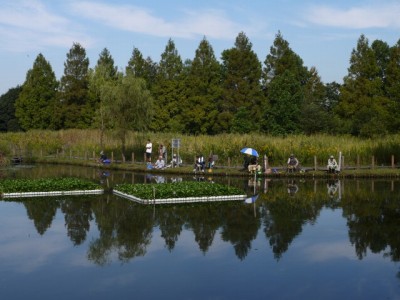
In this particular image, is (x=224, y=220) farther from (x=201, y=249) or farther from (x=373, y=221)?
(x=373, y=221)

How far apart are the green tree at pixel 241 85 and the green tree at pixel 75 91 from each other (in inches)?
707

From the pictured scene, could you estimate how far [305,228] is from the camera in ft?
52.9

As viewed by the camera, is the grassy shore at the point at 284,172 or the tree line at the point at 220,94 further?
the tree line at the point at 220,94

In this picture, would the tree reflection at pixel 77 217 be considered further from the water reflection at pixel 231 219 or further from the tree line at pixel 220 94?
the tree line at pixel 220 94

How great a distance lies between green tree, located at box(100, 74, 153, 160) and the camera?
42500 millimetres

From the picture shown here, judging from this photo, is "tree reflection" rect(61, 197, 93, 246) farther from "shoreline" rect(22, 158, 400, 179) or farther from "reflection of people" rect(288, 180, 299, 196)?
"shoreline" rect(22, 158, 400, 179)

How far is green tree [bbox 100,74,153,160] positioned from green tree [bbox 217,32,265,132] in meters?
20.2

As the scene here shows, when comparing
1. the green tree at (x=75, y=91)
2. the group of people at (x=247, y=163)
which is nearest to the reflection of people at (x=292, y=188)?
the group of people at (x=247, y=163)

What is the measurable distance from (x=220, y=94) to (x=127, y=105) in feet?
76.8

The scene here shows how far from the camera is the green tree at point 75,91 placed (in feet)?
223

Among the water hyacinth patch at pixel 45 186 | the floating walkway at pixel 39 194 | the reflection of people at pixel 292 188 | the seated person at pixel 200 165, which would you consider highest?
the seated person at pixel 200 165

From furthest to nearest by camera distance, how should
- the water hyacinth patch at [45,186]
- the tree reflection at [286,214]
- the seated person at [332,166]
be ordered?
1. the seated person at [332,166]
2. the water hyacinth patch at [45,186]
3. the tree reflection at [286,214]

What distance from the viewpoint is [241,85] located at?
64.1 m

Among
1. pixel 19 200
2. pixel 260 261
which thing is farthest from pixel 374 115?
pixel 260 261
